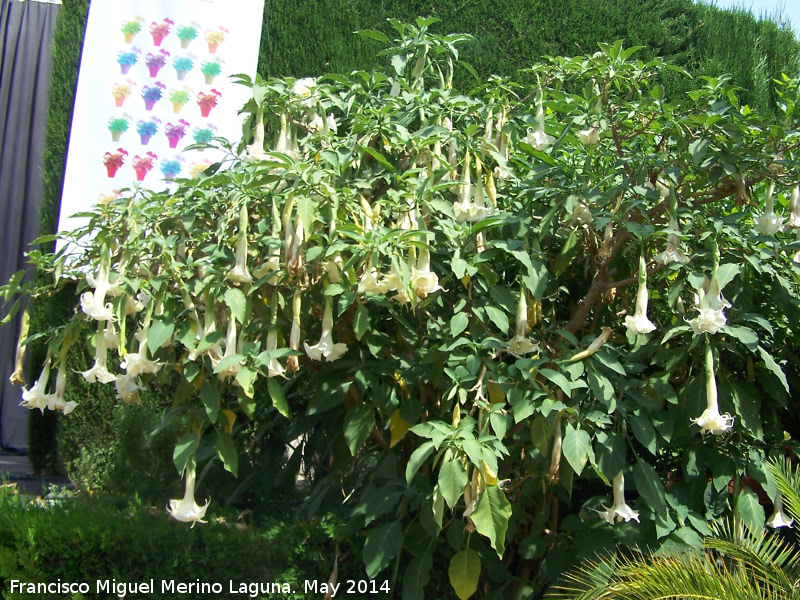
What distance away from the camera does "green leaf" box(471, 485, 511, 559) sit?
1770 mm

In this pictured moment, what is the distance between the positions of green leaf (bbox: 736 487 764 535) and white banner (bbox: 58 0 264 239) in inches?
131

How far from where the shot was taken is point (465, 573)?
2.09 m

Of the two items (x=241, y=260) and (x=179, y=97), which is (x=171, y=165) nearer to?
(x=179, y=97)

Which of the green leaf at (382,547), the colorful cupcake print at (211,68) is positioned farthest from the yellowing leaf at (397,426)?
the colorful cupcake print at (211,68)

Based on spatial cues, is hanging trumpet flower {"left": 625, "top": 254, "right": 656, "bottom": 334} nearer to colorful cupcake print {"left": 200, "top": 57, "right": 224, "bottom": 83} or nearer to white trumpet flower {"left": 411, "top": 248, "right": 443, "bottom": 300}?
white trumpet flower {"left": 411, "top": 248, "right": 443, "bottom": 300}

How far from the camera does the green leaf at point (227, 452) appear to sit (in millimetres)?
2088

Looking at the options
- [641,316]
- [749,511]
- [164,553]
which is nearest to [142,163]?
[164,553]

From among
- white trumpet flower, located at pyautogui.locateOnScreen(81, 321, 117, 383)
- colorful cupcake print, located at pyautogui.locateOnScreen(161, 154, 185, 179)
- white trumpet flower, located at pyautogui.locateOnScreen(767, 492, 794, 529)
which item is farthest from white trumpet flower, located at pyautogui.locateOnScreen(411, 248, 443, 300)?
colorful cupcake print, located at pyautogui.locateOnScreen(161, 154, 185, 179)

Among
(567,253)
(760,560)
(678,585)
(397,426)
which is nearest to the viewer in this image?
(678,585)

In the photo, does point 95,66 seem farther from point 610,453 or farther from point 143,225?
point 610,453

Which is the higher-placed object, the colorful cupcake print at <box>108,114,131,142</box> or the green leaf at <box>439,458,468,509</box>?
the colorful cupcake print at <box>108,114,131,142</box>

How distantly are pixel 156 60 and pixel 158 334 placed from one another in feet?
9.89

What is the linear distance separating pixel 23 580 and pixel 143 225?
1236mm

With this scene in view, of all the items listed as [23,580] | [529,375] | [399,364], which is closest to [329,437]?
[399,364]
